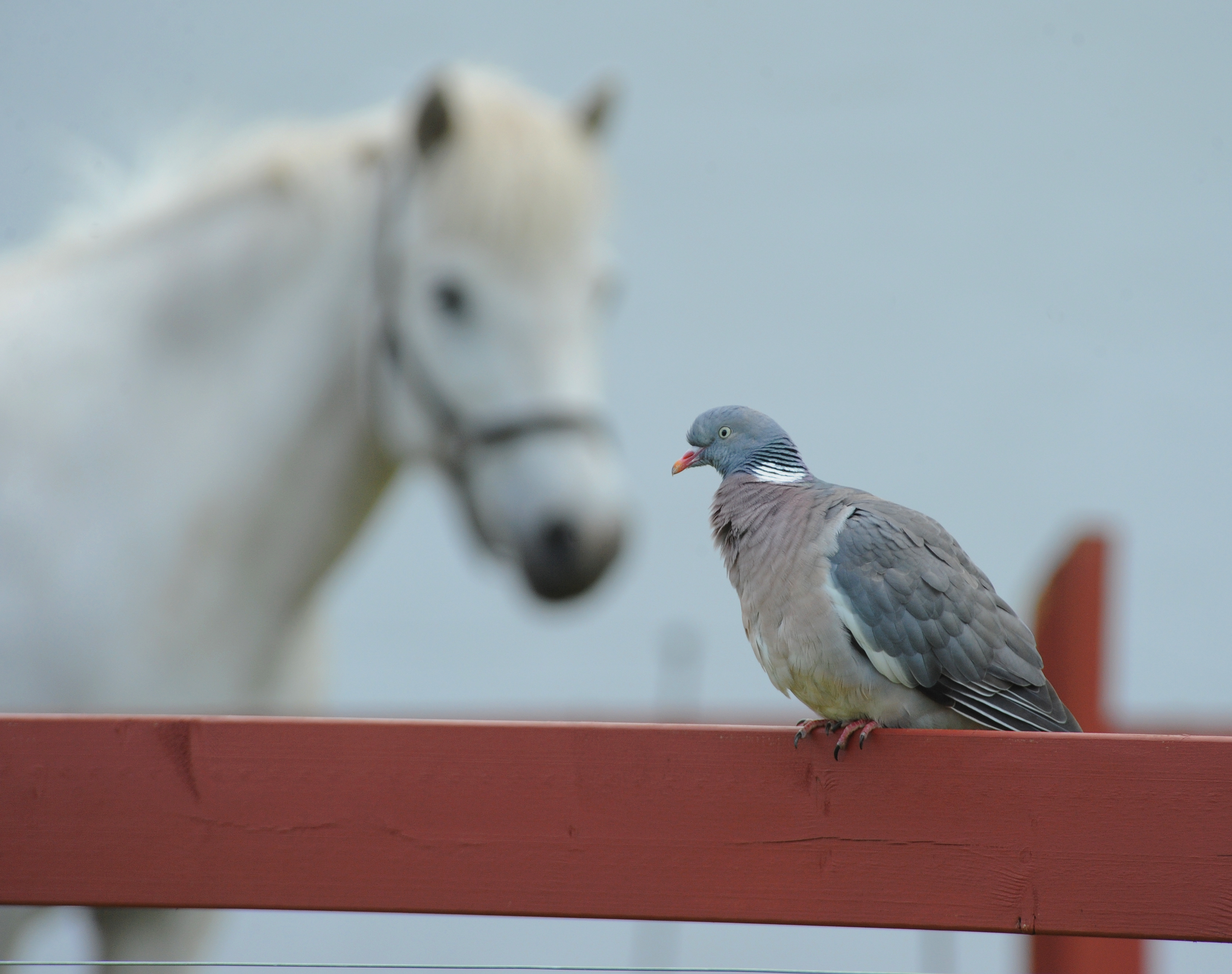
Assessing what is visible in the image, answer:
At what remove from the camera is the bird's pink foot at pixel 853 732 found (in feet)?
2.86

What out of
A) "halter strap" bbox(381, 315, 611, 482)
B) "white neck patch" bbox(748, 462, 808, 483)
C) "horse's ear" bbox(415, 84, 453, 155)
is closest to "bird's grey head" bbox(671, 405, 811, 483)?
"white neck patch" bbox(748, 462, 808, 483)

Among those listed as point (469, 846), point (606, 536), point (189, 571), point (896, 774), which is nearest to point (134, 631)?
point (189, 571)

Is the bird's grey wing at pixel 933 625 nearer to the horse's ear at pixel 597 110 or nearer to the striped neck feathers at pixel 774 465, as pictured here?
the striped neck feathers at pixel 774 465

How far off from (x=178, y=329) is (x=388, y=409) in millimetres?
310

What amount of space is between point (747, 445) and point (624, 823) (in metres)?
0.40

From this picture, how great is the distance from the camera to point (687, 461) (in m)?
1.11

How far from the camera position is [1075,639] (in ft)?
4.90

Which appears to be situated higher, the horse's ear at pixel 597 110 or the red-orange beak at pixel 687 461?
the horse's ear at pixel 597 110

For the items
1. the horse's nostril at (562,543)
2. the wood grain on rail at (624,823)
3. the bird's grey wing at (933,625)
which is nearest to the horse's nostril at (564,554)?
the horse's nostril at (562,543)

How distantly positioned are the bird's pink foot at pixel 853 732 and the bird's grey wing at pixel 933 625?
0.26 feet

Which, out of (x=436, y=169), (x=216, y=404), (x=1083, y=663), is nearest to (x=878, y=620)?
(x=1083, y=663)

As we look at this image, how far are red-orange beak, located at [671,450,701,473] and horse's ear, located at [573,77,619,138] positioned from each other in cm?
78

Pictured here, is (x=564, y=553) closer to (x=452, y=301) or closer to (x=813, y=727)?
(x=452, y=301)

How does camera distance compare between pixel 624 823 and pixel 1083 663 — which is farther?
pixel 1083 663
